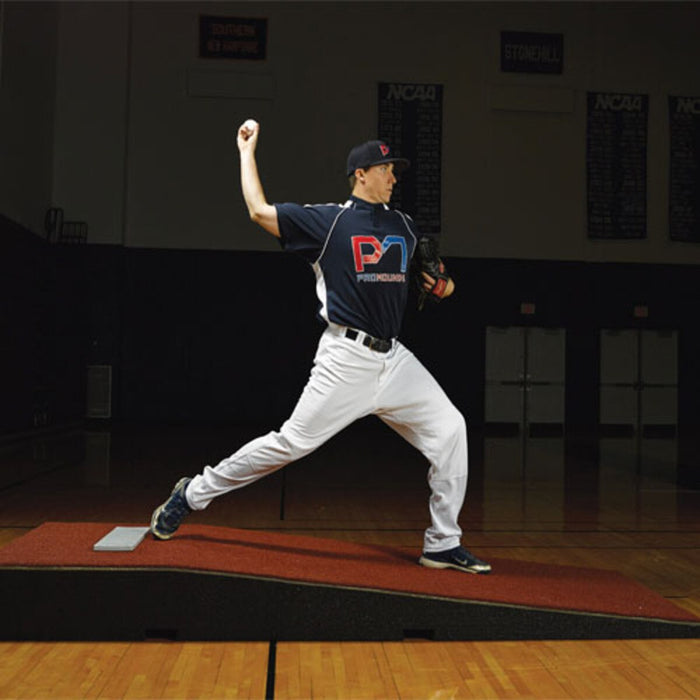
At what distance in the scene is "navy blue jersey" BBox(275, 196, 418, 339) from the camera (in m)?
3.02

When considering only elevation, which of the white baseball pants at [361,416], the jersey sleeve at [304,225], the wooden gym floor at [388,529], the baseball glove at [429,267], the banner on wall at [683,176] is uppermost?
the banner on wall at [683,176]

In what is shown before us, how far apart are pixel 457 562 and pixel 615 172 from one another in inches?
468

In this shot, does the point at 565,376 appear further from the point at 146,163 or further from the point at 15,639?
the point at 15,639

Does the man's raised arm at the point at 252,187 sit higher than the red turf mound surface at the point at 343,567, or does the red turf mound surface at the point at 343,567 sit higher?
the man's raised arm at the point at 252,187

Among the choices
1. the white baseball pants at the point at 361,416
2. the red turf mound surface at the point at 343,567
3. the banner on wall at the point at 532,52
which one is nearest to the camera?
the red turf mound surface at the point at 343,567

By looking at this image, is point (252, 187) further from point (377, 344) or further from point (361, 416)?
point (361, 416)

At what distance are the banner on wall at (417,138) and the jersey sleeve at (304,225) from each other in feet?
34.0

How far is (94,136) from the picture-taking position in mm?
12750

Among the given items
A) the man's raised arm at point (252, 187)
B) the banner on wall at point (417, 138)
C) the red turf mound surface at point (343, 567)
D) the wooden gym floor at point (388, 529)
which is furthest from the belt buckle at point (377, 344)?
the banner on wall at point (417, 138)

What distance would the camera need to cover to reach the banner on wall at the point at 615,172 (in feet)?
44.4

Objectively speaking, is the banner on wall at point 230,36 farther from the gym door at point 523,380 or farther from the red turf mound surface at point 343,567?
the red turf mound surface at point 343,567

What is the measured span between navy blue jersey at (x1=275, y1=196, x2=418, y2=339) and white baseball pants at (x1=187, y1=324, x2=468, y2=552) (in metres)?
0.09

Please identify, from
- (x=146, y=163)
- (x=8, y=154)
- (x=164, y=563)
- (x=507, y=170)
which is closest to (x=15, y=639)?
(x=164, y=563)

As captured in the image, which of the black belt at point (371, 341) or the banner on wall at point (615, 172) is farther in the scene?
the banner on wall at point (615, 172)
